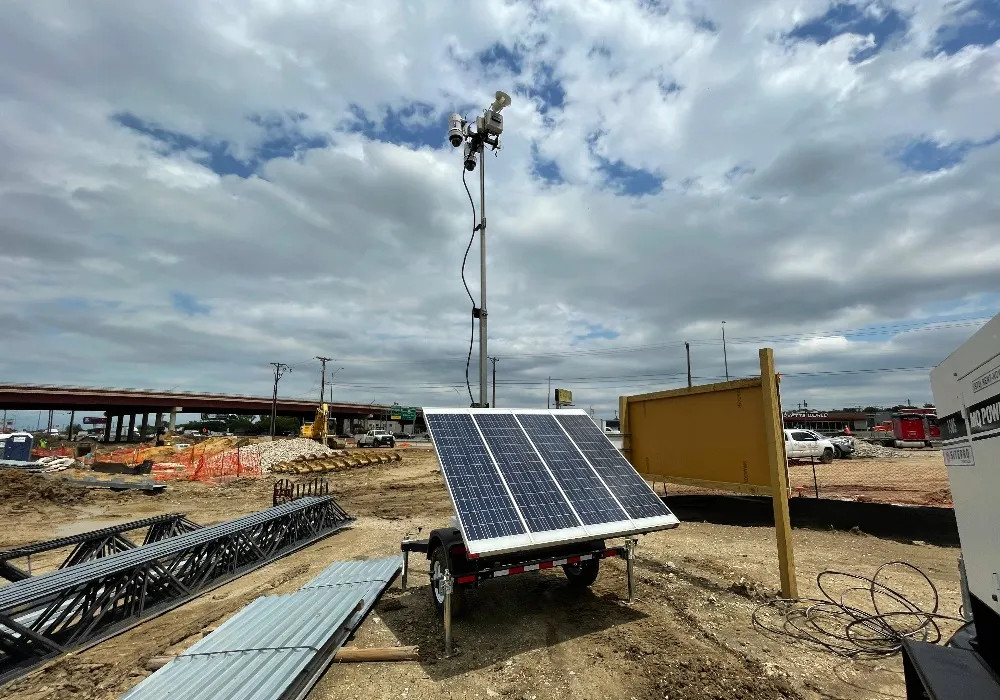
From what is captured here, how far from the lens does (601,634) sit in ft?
20.8

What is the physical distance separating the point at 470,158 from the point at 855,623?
984cm

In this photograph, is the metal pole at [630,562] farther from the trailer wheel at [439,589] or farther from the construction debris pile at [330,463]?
the construction debris pile at [330,463]

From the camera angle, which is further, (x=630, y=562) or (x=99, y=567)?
(x=99, y=567)

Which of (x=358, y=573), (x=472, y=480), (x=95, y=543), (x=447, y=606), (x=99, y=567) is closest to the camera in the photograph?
(x=447, y=606)

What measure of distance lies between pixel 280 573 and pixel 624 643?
775 centimetres

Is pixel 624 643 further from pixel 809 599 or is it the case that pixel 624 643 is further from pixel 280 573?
pixel 280 573

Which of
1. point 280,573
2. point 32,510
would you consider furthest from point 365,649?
point 32,510

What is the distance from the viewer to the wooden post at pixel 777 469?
728cm

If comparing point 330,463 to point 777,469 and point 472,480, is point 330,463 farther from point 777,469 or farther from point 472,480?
point 777,469

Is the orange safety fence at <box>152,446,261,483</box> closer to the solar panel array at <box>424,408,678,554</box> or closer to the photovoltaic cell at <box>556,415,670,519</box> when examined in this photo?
the solar panel array at <box>424,408,678,554</box>

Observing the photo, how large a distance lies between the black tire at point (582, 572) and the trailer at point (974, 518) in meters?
4.41

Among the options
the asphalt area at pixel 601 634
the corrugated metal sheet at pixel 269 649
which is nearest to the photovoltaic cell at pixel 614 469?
the asphalt area at pixel 601 634

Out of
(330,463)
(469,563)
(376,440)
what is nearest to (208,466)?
(330,463)

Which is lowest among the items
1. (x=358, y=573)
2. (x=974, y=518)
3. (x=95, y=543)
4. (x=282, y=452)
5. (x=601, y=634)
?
(x=601, y=634)
